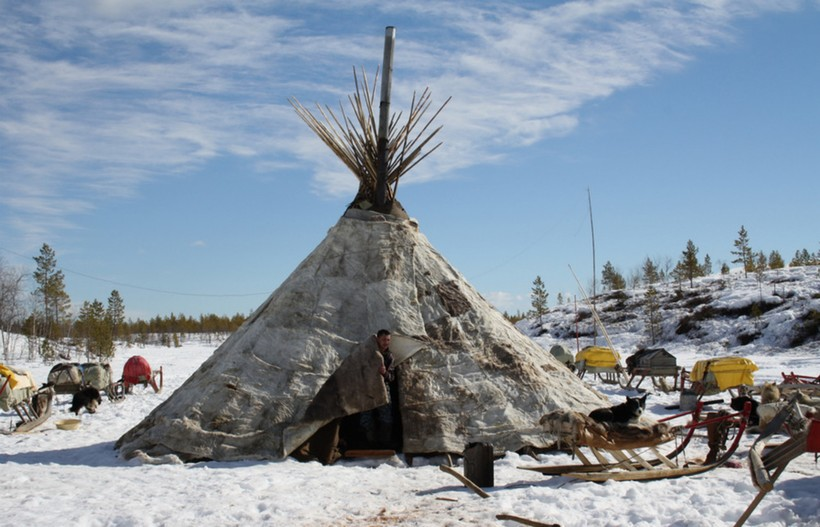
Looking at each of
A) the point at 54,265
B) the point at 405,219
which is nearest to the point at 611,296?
the point at 54,265

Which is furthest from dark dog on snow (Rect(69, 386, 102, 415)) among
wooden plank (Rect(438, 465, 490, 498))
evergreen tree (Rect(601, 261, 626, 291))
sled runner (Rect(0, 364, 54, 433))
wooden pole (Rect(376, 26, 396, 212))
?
evergreen tree (Rect(601, 261, 626, 291))

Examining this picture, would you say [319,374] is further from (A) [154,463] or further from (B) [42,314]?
(B) [42,314]

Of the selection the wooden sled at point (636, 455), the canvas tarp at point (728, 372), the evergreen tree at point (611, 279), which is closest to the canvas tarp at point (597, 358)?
the canvas tarp at point (728, 372)

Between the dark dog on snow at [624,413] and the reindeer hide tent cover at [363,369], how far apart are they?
1111mm

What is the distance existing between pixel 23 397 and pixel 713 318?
1188 inches

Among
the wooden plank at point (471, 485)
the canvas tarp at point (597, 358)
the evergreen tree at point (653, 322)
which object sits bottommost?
the wooden plank at point (471, 485)

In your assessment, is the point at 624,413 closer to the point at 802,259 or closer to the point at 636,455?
the point at 636,455

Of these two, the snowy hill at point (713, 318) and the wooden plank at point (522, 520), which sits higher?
the snowy hill at point (713, 318)

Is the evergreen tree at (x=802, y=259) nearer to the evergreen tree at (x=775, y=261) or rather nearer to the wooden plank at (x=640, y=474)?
the evergreen tree at (x=775, y=261)

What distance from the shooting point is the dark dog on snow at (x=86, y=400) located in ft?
36.9

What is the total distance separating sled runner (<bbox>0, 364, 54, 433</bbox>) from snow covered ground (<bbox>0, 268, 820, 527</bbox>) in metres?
2.27

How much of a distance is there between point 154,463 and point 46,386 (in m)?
5.05

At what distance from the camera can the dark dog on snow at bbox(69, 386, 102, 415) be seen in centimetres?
1124

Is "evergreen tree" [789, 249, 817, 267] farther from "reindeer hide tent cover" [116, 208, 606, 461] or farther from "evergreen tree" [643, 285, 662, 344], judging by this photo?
"reindeer hide tent cover" [116, 208, 606, 461]
